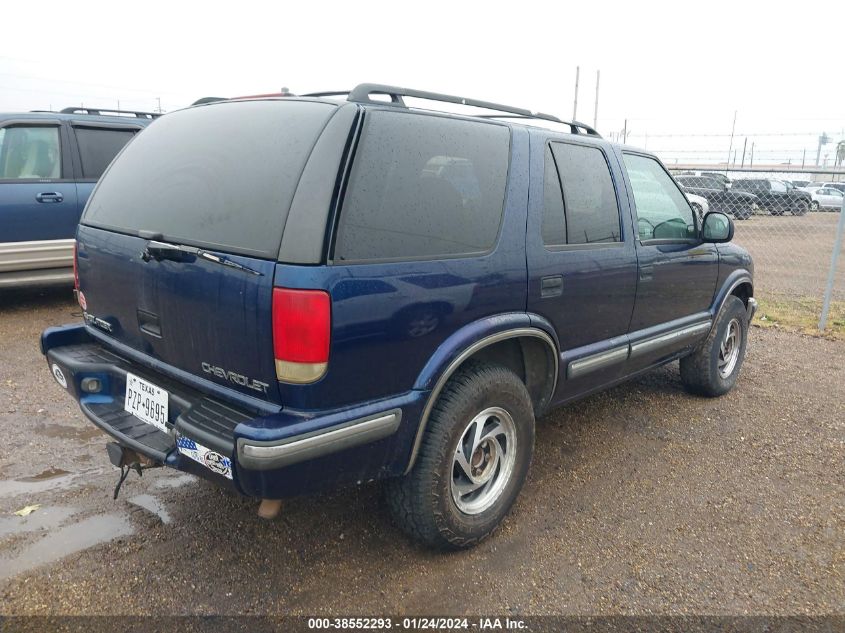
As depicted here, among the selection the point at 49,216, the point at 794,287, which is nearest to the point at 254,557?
the point at 49,216

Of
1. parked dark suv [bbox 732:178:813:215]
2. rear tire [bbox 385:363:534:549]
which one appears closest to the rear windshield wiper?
rear tire [bbox 385:363:534:549]

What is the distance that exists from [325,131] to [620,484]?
243 cm

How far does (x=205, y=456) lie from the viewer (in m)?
2.21

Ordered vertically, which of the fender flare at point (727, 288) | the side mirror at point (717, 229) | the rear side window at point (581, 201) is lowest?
the fender flare at point (727, 288)

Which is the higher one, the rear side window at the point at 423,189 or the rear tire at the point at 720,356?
the rear side window at the point at 423,189

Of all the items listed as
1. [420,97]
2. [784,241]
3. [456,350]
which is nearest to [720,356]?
A: [456,350]

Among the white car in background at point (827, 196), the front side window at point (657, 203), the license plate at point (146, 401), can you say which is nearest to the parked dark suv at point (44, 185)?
the license plate at point (146, 401)

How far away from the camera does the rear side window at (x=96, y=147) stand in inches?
249

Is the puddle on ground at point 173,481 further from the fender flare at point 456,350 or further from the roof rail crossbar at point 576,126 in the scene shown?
the roof rail crossbar at point 576,126

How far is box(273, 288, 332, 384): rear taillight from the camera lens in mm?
2062

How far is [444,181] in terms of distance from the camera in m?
2.59

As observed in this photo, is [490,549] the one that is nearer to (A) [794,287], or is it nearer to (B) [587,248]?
(B) [587,248]

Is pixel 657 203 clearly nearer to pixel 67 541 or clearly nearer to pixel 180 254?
pixel 180 254

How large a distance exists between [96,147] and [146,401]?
192 inches
